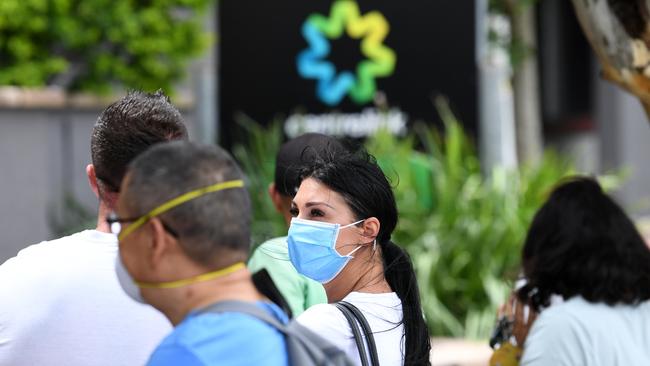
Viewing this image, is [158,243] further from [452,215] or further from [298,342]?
[452,215]

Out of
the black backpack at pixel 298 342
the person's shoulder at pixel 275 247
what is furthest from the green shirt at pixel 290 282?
the black backpack at pixel 298 342

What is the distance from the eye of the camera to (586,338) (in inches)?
149

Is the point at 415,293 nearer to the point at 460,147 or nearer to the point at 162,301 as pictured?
the point at 162,301

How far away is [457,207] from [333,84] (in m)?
1.57

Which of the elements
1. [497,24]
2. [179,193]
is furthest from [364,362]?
[497,24]

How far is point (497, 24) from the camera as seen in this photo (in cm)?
1111

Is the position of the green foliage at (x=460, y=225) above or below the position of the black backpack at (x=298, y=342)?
below

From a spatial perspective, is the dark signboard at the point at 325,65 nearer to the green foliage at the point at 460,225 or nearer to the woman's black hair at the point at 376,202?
the green foliage at the point at 460,225

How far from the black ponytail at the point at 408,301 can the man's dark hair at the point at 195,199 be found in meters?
0.93

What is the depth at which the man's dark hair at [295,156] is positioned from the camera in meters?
3.91

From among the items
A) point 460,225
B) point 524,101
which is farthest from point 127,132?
point 524,101

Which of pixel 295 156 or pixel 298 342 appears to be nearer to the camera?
pixel 298 342

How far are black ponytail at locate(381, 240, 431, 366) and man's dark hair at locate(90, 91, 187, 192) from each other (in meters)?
0.72

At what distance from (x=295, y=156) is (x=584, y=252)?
1.11 metres
